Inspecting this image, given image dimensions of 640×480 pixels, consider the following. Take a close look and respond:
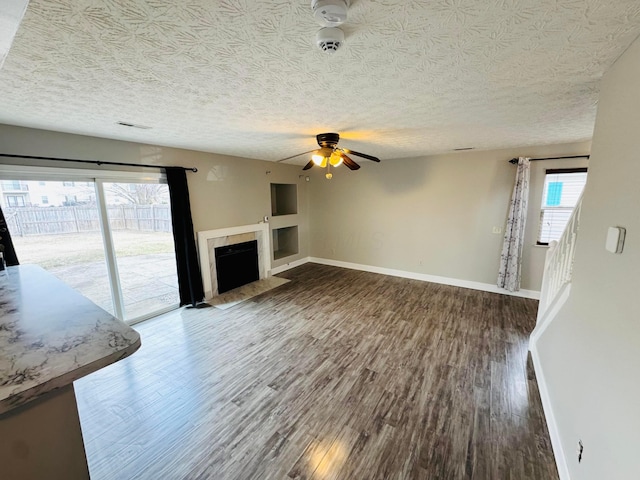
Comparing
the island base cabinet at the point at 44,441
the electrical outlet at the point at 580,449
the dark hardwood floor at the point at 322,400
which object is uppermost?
the island base cabinet at the point at 44,441

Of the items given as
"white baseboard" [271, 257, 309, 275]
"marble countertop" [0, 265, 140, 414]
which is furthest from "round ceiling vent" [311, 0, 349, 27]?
"white baseboard" [271, 257, 309, 275]

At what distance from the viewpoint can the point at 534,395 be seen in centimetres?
222

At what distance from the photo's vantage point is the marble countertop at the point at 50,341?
753 mm

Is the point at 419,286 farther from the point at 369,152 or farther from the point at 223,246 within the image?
the point at 223,246

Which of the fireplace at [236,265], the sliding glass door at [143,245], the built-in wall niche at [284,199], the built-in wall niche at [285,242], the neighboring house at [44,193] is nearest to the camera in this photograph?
the neighboring house at [44,193]

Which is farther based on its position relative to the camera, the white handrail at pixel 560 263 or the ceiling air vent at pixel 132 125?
the ceiling air vent at pixel 132 125

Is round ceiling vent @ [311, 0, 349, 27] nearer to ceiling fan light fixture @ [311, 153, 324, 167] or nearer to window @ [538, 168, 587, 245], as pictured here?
ceiling fan light fixture @ [311, 153, 324, 167]

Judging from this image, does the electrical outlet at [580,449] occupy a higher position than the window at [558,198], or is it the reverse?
the window at [558,198]

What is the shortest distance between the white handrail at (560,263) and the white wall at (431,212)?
5.19ft

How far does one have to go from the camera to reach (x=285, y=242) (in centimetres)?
667

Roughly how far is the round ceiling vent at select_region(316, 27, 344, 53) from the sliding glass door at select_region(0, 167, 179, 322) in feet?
10.8

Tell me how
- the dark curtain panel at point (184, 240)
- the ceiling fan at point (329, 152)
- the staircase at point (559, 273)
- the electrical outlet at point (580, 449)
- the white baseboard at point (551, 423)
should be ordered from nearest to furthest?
the electrical outlet at point (580, 449) < the white baseboard at point (551, 423) < the staircase at point (559, 273) < the ceiling fan at point (329, 152) < the dark curtain panel at point (184, 240)

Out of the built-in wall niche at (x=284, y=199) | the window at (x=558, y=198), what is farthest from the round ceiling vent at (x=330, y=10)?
the built-in wall niche at (x=284, y=199)

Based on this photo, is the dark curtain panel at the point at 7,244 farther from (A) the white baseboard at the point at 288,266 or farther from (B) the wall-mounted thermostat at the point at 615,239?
(B) the wall-mounted thermostat at the point at 615,239
